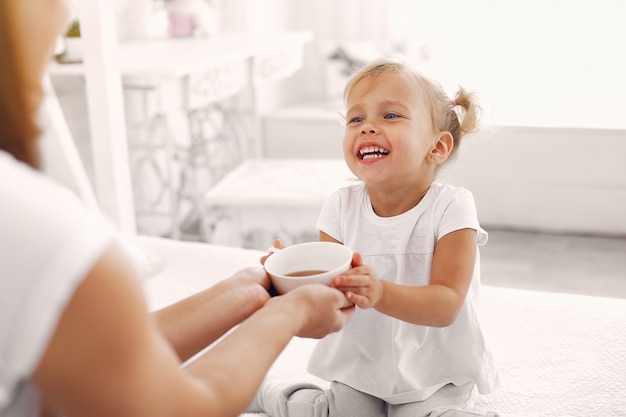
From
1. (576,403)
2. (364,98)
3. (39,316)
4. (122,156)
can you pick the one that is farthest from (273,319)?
(122,156)

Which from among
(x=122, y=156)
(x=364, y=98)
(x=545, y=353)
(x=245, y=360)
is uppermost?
(x=364, y=98)

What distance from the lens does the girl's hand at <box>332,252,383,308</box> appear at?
3.66 feet

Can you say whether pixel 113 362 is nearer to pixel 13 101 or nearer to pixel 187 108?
pixel 13 101

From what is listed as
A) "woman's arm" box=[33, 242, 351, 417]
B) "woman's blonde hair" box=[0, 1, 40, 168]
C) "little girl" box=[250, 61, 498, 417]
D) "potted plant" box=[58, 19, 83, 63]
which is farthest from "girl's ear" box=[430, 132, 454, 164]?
"potted plant" box=[58, 19, 83, 63]

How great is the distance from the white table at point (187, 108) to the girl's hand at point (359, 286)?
4.59 feet

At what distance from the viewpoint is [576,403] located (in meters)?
1.43

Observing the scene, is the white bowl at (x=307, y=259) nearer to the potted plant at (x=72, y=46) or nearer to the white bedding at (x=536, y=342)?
the white bedding at (x=536, y=342)

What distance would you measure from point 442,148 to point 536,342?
549 mm

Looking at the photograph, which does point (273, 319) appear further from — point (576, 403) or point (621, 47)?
point (621, 47)

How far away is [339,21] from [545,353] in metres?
3.09

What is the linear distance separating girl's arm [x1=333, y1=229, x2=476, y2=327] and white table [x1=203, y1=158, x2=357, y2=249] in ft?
4.77

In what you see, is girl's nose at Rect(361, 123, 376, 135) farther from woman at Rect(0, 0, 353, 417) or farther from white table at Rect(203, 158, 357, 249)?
white table at Rect(203, 158, 357, 249)

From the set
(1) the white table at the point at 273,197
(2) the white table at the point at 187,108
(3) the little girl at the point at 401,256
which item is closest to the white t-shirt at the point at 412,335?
(3) the little girl at the point at 401,256

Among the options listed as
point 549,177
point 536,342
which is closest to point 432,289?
point 536,342
